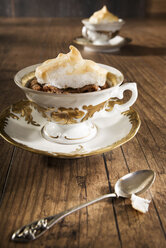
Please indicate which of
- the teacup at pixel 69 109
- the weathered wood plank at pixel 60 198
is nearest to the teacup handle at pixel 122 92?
the teacup at pixel 69 109

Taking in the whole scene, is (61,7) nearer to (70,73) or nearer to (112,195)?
(70,73)

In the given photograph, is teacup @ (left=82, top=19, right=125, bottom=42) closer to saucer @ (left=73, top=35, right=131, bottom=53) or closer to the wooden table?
saucer @ (left=73, top=35, right=131, bottom=53)

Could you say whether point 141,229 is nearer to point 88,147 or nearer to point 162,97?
point 88,147

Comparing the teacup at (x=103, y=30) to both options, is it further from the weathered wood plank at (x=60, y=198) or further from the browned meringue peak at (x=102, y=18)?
the weathered wood plank at (x=60, y=198)

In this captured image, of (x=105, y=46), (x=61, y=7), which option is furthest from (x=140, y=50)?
(x=61, y=7)

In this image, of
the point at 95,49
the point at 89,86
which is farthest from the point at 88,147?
the point at 95,49

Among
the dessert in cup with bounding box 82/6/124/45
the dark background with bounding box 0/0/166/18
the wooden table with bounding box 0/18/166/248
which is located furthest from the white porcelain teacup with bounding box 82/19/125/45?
the dark background with bounding box 0/0/166/18
